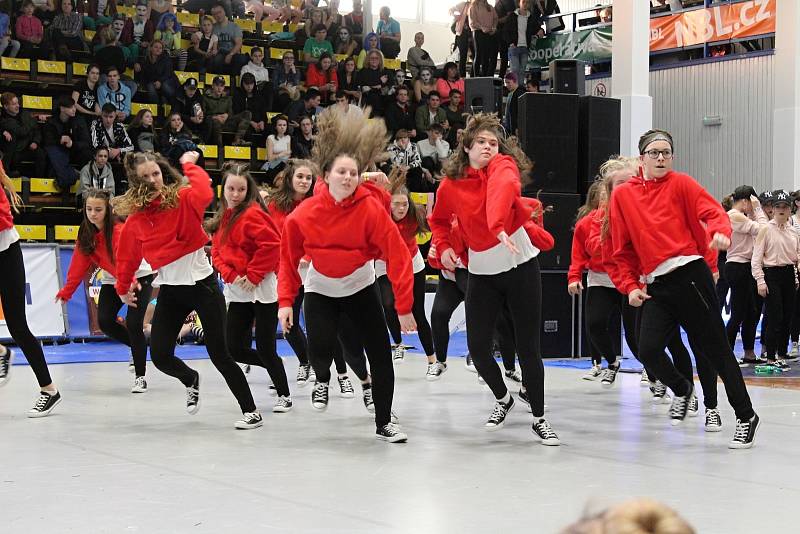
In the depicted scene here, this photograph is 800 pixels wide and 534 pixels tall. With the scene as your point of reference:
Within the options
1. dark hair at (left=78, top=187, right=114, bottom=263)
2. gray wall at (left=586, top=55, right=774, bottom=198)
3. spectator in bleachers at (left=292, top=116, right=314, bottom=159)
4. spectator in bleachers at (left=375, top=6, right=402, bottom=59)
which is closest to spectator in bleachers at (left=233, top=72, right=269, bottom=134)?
spectator in bleachers at (left=292, top=116, right=314, bottom=159)

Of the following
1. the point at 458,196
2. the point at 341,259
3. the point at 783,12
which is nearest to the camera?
the point at 341,259

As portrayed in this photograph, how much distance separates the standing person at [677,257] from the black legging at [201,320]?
7.68 ft

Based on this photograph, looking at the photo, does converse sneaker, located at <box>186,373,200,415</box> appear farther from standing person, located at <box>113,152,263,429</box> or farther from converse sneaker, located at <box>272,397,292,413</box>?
converse sneaker, located at <box>272,397,292,413</box>

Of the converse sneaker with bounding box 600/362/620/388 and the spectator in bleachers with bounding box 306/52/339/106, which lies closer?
the converse sneaker with bounding box 600/362/620/388

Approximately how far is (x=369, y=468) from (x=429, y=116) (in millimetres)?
12819

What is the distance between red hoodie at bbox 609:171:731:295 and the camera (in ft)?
18.0

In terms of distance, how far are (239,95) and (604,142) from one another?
7.26 meters

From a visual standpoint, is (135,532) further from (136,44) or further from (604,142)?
(136,44)

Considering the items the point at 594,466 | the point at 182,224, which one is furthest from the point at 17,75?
the point at 594,466

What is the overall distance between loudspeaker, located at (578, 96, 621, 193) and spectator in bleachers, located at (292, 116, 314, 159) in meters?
5.56

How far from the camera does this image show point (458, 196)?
5816 millimetres

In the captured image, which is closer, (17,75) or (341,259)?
(341,259)

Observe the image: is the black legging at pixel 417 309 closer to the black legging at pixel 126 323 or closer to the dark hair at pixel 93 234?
Answer: the black legging at pixel 126 323

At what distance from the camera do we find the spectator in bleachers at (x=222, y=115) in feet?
50.0
